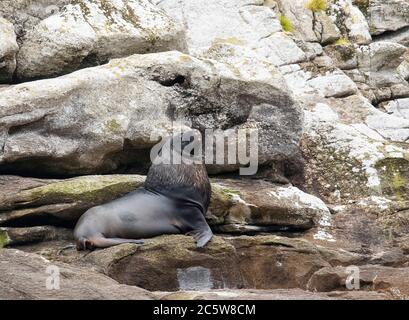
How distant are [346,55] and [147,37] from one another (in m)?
6.19

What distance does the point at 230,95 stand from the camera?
12.9 metres

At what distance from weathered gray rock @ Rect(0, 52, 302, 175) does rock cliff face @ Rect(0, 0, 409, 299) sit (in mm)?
17

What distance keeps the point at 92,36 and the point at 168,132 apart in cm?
212

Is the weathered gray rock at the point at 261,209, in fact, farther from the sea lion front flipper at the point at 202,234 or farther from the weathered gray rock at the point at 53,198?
the weathered gray rock at the point at 53,198

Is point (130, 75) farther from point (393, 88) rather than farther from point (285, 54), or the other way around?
point (393, 88)

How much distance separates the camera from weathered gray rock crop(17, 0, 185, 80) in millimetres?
12688

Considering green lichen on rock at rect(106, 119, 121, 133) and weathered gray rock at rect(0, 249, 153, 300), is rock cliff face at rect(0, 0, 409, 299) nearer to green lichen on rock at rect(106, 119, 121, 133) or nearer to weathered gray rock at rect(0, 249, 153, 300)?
green lichen on rock at rect(106, 119, 121, 133)

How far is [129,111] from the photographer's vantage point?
39.3 feet

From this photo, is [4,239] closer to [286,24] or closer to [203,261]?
[203,261]

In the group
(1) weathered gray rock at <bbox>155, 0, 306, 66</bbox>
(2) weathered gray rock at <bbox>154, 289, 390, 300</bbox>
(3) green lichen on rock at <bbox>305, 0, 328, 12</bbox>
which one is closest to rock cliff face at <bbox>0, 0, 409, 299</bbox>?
(2) weathered gray rock at <bbox>154, 289, 390, 300</bbox>

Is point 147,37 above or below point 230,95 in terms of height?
above

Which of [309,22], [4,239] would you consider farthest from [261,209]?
[309,22]
